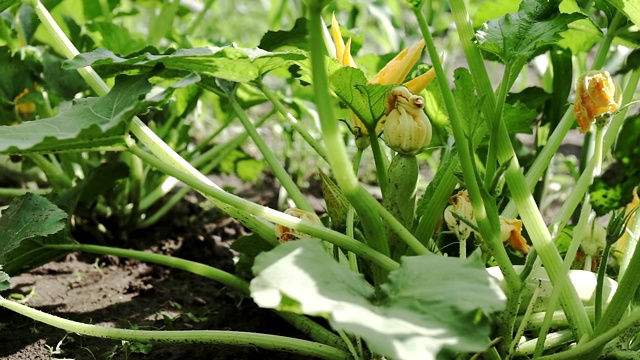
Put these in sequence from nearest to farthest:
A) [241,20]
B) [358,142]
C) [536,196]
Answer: [358,142] → [536,196] → [241,20]

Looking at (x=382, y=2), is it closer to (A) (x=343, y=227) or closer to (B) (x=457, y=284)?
(A) (x=343, y=227)

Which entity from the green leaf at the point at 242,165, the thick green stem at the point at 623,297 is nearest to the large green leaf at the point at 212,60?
the thick green stem at the point at 623,297

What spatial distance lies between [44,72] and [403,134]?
1.02m

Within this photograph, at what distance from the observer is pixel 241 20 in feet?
14.7

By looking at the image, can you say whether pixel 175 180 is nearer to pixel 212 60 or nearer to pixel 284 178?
pixel 284 178

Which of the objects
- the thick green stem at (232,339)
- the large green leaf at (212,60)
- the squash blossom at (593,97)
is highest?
the squash blossom at (593,97)

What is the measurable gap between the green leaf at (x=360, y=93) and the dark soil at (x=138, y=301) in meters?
0.46

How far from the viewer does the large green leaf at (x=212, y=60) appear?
125 cm

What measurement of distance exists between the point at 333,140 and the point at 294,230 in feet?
1.11

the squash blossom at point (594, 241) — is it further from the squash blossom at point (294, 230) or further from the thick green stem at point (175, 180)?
the thick green stem at point (175, 180)

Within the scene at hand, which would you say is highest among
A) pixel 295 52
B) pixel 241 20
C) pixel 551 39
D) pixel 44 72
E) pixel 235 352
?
pixel 551 39

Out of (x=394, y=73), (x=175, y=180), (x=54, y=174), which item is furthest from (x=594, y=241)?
(x=54, y=174)

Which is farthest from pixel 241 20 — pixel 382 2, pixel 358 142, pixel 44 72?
pixel 358 142

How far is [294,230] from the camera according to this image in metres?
1.28
